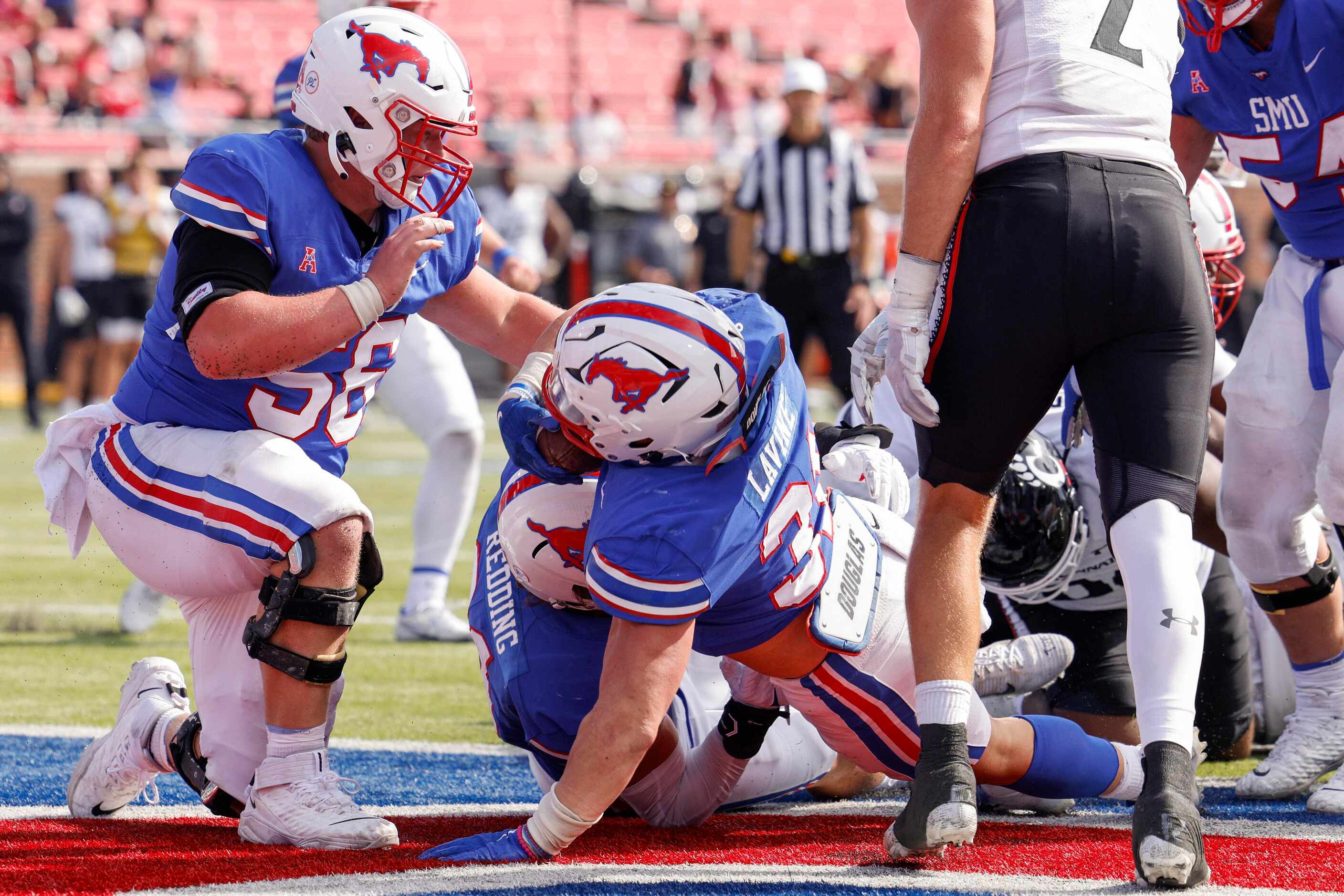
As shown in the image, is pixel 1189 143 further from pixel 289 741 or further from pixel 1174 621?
pixel 289 741

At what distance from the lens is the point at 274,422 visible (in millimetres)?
3027

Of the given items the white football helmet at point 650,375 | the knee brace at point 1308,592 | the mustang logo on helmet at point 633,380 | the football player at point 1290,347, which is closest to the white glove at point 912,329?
the white football helmet at point 650,375

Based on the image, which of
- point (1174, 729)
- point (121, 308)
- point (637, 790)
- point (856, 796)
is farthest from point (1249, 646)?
point (121, 308)

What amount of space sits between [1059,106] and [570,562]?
113cm

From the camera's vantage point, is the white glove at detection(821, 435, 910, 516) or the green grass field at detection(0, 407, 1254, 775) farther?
the green grass field at detection(0, 407, 1254, 775)

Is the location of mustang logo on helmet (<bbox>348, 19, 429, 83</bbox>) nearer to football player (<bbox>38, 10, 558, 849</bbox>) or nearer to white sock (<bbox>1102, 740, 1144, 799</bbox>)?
football player (<bbox>38, 10, 558, 849</bbox>)

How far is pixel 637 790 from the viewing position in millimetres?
2994

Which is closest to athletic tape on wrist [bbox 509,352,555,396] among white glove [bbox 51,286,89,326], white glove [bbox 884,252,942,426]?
white glove [bbox 884,252,942,426]

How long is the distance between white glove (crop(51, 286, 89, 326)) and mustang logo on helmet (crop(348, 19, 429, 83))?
11.1 metres

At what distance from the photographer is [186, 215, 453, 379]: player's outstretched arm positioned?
108 inches

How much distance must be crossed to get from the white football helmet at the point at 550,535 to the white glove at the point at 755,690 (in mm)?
300

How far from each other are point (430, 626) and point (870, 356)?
2.64 metres

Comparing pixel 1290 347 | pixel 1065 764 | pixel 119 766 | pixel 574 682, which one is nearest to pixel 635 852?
pixel 574 682

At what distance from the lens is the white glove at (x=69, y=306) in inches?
530
